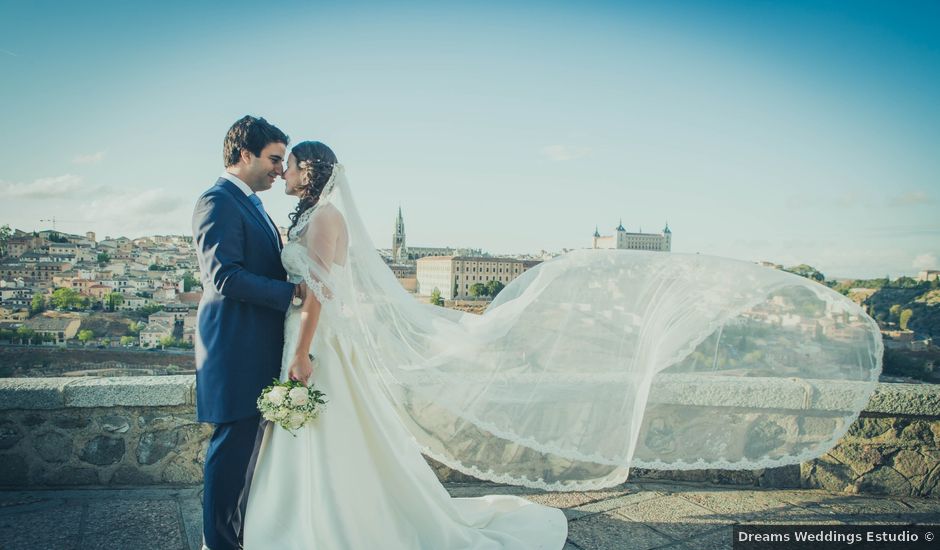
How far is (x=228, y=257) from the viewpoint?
191 centimetres

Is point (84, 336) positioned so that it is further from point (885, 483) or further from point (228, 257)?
point (885, 483)

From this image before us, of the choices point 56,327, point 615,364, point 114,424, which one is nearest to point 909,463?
point 615,364

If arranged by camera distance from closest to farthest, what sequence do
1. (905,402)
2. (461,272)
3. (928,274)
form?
1. (905,402)
2. (928,274)
3. (461,272)

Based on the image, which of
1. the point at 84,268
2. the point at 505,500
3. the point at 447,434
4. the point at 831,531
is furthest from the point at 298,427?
the point at 84,268

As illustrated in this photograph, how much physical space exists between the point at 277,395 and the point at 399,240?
10575 cm

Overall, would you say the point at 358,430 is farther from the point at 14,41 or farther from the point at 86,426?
the point at 14,41

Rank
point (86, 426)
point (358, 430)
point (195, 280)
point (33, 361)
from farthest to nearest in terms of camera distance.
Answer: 1. point (195, 280)
2. point (33, 361)
3. point (86, 426)
4. point (358, 430)

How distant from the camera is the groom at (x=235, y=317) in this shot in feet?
6.30

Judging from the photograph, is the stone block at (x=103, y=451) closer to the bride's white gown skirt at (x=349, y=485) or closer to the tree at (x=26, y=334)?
the bride's white gown skirt at (x=349, y=485)

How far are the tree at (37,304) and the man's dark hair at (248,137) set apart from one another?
4069cm

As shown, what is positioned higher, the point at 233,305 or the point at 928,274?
the point at 928,274

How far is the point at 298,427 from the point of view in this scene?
6.15 feet

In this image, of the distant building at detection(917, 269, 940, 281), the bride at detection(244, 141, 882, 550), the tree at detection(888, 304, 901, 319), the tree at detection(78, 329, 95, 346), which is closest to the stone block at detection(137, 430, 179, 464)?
the bride at detection(244, 141, 882, 550)

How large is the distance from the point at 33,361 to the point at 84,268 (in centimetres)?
2257
